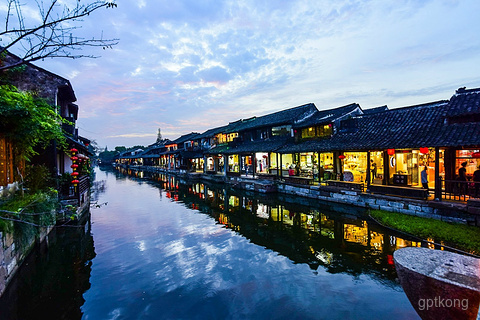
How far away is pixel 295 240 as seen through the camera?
35.9ft

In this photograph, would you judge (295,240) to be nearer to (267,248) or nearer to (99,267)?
(267,248)

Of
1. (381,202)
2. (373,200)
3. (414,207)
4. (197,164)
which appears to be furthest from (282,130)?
(197,164)

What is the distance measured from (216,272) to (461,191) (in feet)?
45.2

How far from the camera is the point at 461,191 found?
12.6 meters

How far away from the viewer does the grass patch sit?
8852 millimetres

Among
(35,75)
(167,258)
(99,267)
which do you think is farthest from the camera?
(35,75)

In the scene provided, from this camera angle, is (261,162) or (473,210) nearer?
(473,210)

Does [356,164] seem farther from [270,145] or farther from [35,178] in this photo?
[35,178]

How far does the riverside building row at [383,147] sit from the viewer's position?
12578mm

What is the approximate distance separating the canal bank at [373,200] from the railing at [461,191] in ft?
2.72

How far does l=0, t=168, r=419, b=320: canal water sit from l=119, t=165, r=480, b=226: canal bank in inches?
63.9

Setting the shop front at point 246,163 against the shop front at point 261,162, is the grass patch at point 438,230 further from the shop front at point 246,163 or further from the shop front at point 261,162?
the shop front at point 246,163

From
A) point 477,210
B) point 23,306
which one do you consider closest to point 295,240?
point 477,210

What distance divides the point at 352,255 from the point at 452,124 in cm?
1020
